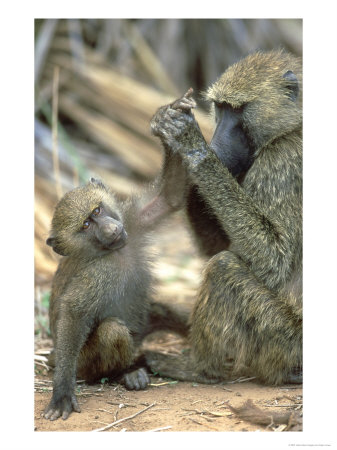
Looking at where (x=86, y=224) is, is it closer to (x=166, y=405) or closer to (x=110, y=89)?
(x=166, y=405)

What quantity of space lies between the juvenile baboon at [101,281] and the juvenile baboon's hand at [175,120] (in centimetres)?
22

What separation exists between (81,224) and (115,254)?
32cm

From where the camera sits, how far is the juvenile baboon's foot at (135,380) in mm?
3689

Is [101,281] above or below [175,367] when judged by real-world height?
above

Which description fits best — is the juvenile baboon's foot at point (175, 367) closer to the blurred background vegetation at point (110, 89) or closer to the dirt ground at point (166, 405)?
the dirt ground at point (166, 405)

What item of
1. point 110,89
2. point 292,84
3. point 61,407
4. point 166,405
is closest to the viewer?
point 61,407

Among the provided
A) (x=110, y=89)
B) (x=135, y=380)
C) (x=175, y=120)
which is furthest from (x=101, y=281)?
(x=110, y=89)

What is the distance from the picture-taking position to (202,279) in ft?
12.1

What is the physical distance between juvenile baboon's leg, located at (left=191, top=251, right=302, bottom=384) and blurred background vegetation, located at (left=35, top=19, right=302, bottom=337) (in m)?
1.95

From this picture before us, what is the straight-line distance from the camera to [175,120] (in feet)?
11.7

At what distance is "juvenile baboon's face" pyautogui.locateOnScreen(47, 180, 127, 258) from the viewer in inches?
140

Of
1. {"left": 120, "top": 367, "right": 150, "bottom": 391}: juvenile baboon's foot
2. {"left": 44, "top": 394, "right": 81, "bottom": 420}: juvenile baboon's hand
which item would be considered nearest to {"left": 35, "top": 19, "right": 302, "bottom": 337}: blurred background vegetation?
{"left": 120, "top": 367, "right": 150, "bottom": 391}: juvenile baboon's foot

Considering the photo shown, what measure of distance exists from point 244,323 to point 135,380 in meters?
0.72
